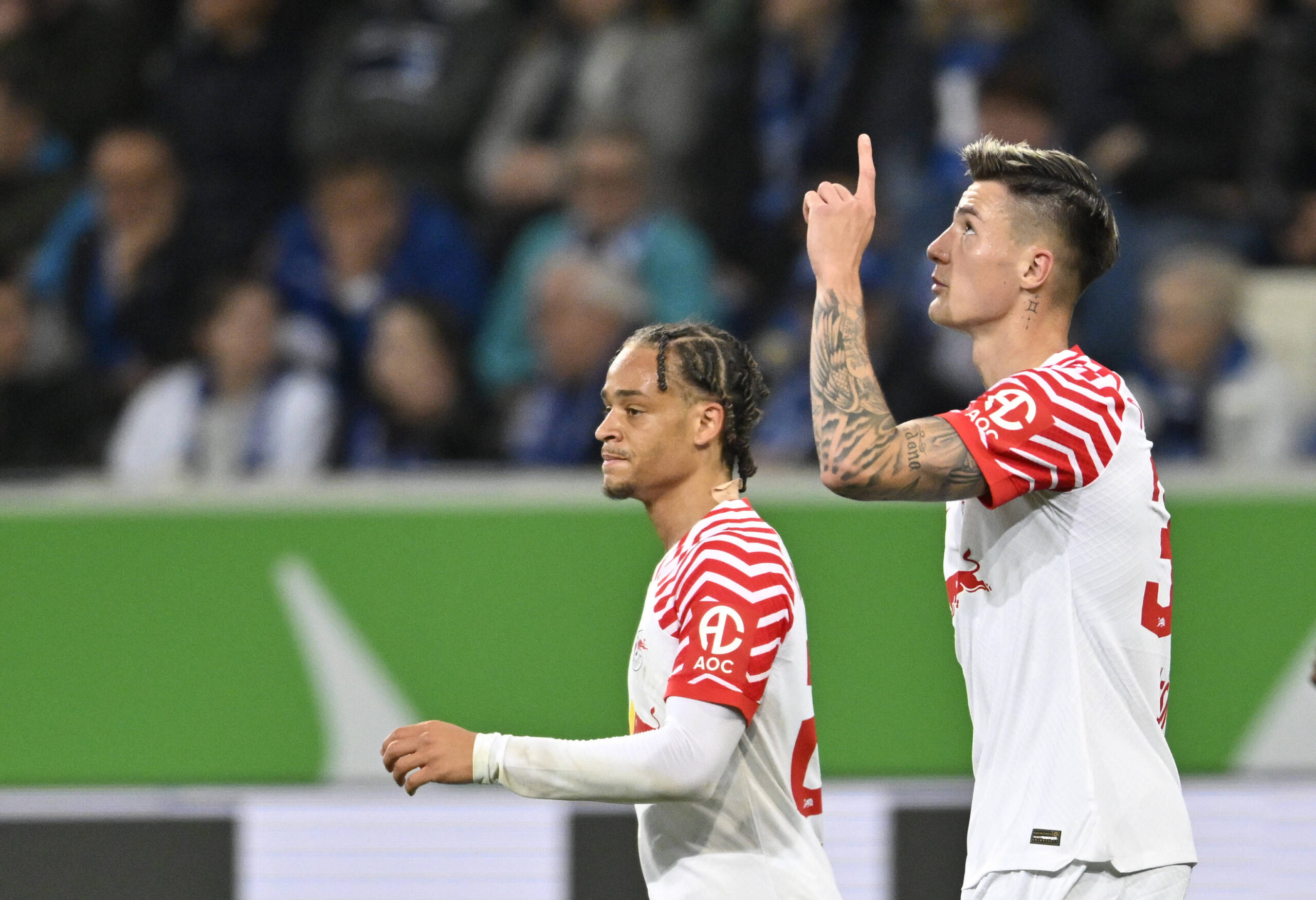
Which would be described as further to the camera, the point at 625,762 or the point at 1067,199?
the point at 1067,199

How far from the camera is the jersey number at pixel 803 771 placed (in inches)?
111

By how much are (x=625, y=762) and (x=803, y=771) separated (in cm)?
44

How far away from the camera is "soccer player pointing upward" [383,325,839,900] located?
2529 millimetres

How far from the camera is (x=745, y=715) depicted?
2596 mm

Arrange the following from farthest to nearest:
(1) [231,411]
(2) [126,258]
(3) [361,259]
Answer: (2) [126,258] < (3) [361,259] < (1) [231,411]

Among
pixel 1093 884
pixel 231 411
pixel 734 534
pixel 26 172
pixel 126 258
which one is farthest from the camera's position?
pixel 26 172

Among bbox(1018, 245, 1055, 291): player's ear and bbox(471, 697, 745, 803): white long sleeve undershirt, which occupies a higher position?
bbox(1018, 245, 1055, 291): player's ear

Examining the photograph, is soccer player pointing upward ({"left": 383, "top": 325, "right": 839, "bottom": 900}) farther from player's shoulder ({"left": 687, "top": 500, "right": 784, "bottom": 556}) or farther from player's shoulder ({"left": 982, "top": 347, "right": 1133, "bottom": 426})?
player's shoulder ({"left": 982, "top": 347, "right": 1133, "bottom": 426})

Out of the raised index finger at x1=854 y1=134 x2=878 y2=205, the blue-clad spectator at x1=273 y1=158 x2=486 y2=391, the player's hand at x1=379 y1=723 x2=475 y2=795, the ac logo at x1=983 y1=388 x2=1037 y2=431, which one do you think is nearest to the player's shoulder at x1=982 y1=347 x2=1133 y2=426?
the ac logo at x1=983 y1=388 x2=1037 y2=431

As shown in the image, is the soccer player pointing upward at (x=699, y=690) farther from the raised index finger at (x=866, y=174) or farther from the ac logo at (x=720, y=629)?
the raised index finger at (x=866, y=174)

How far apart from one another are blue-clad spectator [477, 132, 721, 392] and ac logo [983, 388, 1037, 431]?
390cm

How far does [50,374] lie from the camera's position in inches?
266

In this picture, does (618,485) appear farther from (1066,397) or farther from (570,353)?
(570,353)

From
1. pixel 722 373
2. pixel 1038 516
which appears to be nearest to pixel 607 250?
pixel 722 373
